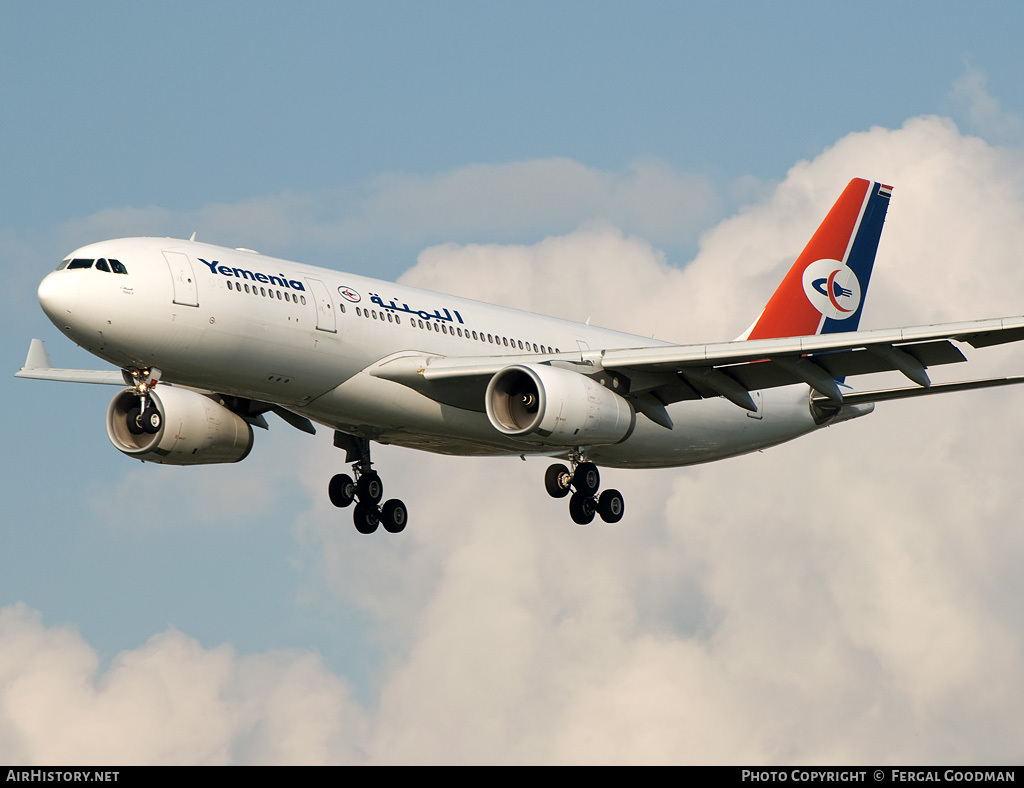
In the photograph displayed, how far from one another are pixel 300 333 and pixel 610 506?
32.1 feet

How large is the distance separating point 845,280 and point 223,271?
2127cm

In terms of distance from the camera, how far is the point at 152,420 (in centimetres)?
3238

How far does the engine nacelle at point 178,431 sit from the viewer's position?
33062 millimetres

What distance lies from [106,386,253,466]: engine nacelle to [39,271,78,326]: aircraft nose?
388 cm

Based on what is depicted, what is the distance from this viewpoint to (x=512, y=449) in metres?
35.8

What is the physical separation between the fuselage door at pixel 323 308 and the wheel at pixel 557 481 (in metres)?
7.43

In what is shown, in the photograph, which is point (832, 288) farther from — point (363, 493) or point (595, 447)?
point (363, 493)

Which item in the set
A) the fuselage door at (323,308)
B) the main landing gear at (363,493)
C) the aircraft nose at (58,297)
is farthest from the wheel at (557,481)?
the aircraft nose at (58,297)

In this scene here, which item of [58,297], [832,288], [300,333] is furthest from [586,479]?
[58,297]

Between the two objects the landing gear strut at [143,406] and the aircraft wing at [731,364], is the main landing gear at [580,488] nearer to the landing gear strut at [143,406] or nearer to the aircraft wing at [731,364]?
the aircraft wing at [731,364]

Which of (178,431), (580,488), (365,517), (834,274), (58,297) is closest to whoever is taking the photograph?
(58,297)

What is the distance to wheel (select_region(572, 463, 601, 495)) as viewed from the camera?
35781 millimetres

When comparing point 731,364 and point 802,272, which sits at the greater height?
point 802,272
